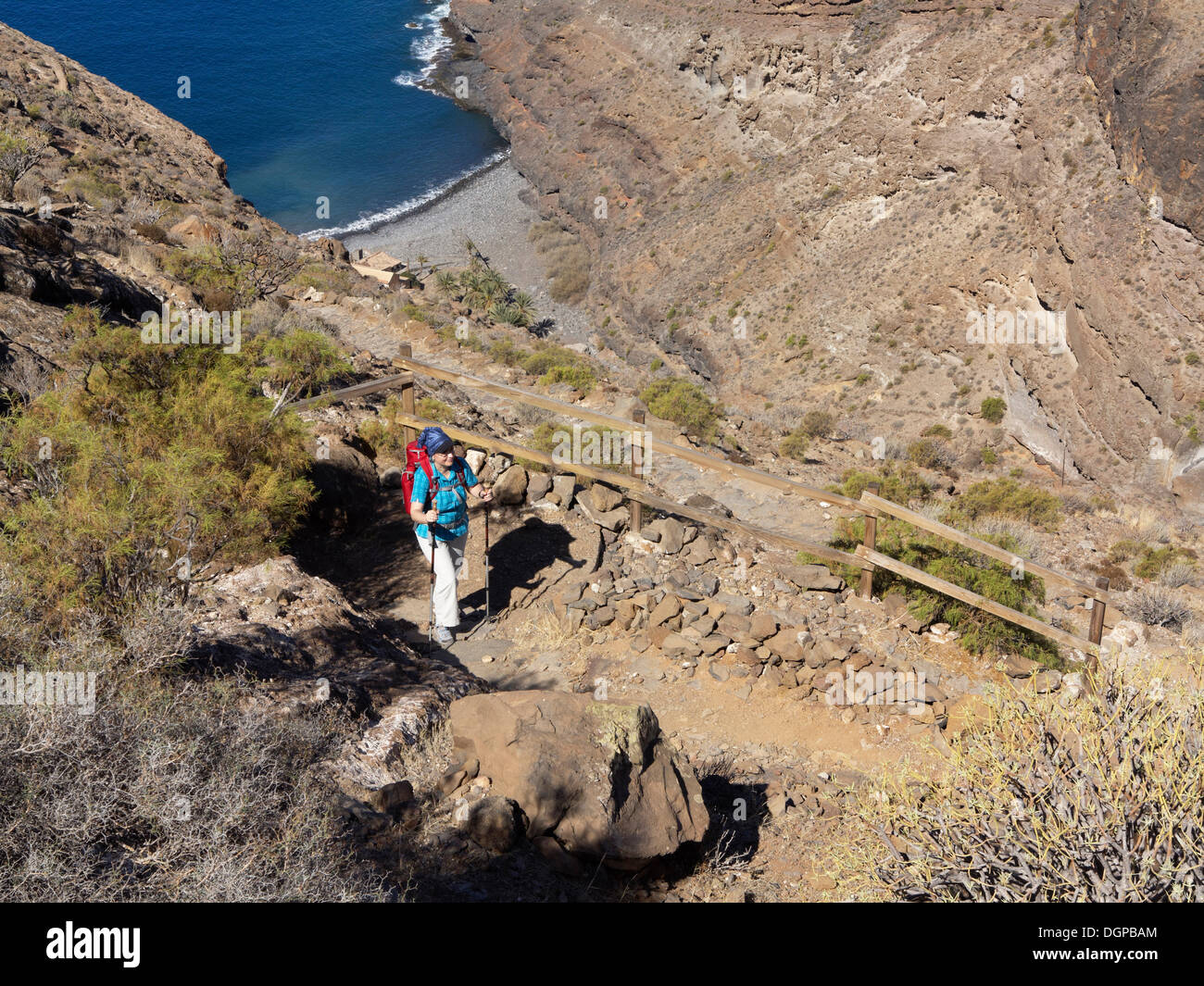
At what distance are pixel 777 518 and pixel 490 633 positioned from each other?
146 inches

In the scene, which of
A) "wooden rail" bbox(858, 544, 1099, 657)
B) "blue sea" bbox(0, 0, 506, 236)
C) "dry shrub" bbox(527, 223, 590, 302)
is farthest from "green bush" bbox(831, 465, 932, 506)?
"blue sea" bbox(0, 0, 506, 236)

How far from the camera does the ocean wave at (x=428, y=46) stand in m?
64.4

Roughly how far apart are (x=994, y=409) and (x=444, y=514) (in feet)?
77.0

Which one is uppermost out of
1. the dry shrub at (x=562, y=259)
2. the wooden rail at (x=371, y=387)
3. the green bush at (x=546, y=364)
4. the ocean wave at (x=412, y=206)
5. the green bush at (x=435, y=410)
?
the ocean wave at (x=412, y=206)

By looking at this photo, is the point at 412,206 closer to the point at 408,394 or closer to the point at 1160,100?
the point at 1160,100

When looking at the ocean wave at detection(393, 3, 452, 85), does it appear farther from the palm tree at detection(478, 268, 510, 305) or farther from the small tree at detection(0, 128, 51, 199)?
the small tree at detection(0, 128, 51, 199)

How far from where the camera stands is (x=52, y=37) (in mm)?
63188

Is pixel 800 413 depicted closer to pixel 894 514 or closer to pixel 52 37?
pixel 894 514

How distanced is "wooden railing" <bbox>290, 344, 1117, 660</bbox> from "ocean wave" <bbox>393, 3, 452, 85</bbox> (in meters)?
62.6

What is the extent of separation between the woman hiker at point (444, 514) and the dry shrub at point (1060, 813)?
144 inches

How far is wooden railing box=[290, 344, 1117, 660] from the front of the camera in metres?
6.73

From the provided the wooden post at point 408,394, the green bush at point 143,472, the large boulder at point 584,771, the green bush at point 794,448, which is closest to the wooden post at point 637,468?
the wooden post at point 408,394

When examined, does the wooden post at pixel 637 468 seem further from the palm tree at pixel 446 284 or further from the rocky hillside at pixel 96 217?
the palm tree at pixel 446 284

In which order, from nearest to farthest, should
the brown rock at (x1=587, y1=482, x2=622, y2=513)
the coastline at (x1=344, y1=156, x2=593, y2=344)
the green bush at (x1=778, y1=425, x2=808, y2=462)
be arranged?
the brown rock at (x1=587, y1=482, x2=622, y2=513) → the green bush at (x1=778, y1=425, x2=808, y2=462) → the coastline at (x1=344, y1=156, x2=593, y2=344)
